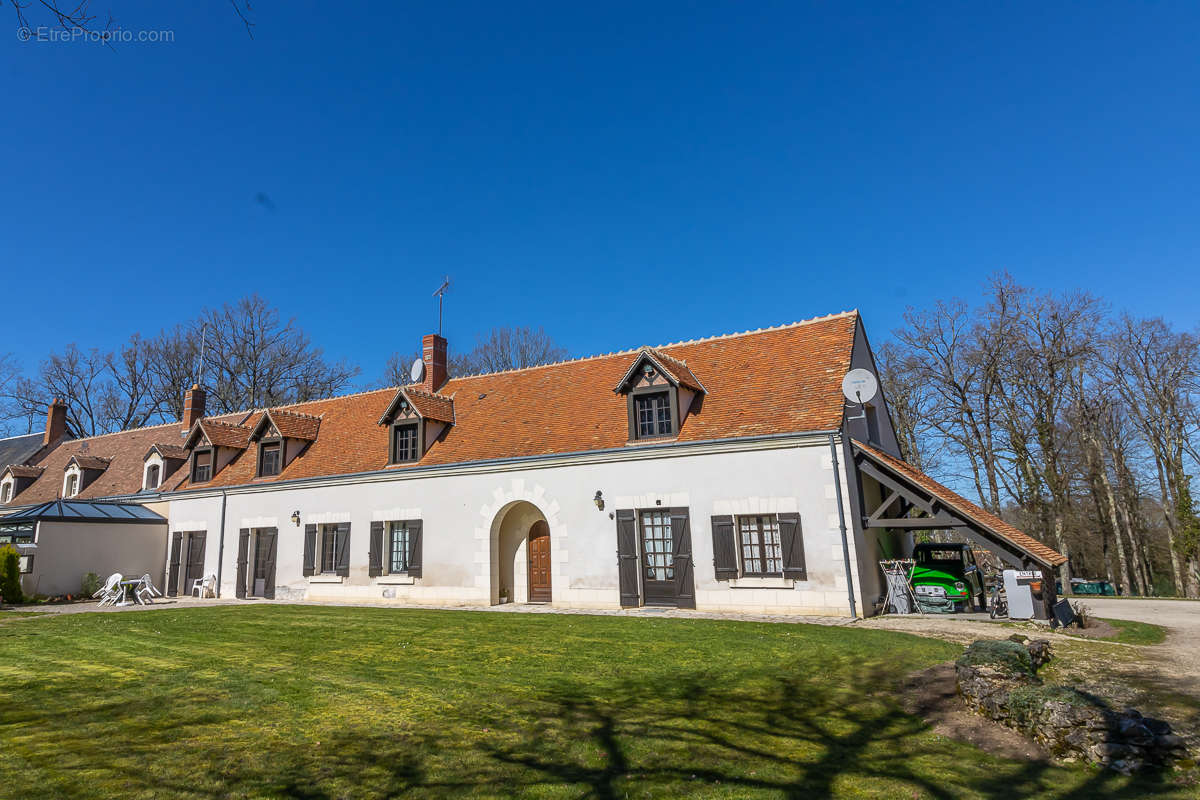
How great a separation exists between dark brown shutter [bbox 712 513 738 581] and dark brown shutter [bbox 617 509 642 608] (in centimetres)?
203

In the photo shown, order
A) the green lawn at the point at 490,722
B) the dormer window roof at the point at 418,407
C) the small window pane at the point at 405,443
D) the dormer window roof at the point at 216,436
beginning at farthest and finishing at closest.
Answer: the dormer window roof at the point at 216,436 < the small window pane at the point at 405,443 < the dormer window roof at the point at 418,407 < the green lawn at the point at 490,722

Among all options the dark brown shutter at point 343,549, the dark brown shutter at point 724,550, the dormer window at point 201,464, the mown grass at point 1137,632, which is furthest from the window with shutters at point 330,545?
the mown grass at point 1137,632

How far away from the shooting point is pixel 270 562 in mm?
21031

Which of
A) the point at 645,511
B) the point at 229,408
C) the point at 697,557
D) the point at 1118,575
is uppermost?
the point at 229,408

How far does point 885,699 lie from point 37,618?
1806cm

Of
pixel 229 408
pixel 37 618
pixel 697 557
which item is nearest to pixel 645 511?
pixel 697 557

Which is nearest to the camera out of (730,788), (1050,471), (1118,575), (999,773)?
(730,788)

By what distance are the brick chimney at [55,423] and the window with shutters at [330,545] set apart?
930 inches

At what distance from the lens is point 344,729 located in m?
5.94

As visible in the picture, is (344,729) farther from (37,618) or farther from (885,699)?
(37,618)

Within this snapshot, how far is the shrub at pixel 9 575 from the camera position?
19.0 meters

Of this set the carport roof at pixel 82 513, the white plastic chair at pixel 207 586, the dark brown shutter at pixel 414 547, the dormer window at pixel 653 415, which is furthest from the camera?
the white plastic chair at pixel 207 586

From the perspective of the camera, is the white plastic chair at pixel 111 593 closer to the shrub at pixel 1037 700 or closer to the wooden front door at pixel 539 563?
the wooden front door at pixel 539 563

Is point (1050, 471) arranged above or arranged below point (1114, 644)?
above
